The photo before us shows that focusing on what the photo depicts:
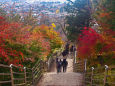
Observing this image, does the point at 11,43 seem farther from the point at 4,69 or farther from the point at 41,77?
the point at 41,77

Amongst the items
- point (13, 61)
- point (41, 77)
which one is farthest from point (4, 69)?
point (41, 77)

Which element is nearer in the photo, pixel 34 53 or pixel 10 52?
pixel 10 52

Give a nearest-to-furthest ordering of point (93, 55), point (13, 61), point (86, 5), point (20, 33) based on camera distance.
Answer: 1. point (13, 61)
2. point (20, 33)
3. point (93, 55)
4. point (86, 5)

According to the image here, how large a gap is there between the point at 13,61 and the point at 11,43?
864mm

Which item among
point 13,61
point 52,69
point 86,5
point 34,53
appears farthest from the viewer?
point 86,5

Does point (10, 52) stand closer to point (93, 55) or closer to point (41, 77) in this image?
point (41, 77)

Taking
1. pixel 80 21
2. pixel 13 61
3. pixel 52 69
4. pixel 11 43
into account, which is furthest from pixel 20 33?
pixel 80 21

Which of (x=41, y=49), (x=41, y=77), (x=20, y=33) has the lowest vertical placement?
(x=41, y=77)

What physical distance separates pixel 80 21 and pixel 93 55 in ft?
32.0

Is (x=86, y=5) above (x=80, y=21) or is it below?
above

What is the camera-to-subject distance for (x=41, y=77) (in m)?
9.45

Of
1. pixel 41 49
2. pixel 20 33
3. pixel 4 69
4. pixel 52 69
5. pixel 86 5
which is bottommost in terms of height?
pixel 52 69

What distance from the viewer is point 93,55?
10.4 meters

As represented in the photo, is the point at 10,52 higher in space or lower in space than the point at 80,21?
lower
